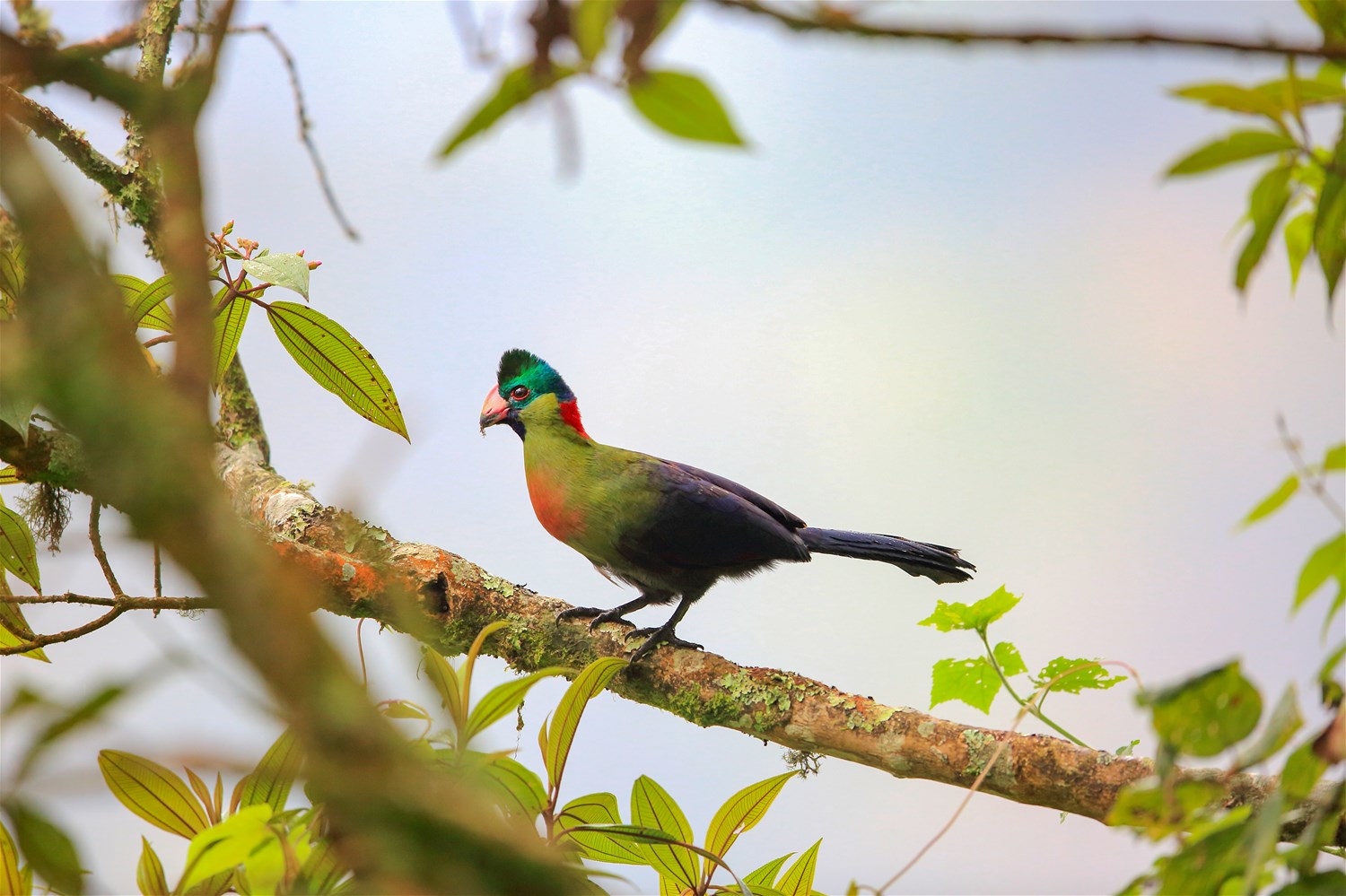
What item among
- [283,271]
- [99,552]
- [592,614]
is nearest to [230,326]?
[283,271]

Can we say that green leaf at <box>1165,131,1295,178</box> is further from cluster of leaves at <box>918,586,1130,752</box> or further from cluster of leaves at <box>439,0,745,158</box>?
cluster of leaves at <box>918,586,1130,752</box>

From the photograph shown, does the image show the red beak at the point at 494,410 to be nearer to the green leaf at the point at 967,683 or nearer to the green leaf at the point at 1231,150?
the green leaf at the point at 967,683

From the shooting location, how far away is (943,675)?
168 cm

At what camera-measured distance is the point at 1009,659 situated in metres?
1.65

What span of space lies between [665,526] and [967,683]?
0.78 meters

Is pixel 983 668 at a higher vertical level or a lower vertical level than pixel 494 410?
lower

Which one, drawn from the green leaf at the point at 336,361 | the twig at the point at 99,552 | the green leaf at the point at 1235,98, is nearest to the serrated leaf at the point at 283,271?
the green leaf at the point at 336,361

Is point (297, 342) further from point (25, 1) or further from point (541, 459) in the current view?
point (25, 1)

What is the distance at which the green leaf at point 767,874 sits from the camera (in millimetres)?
1424

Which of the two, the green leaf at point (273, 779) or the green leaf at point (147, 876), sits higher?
the green leaf at point (273, 779)

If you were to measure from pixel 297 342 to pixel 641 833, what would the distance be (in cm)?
102

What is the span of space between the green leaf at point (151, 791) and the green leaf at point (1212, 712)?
1.02m

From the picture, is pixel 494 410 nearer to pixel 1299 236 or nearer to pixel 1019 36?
pixel 1299 236

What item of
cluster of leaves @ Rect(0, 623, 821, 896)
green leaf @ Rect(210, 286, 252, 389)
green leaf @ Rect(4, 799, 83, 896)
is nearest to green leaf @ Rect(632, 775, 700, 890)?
cluster of leaves @ Rect(0, 623, 821, 896)
